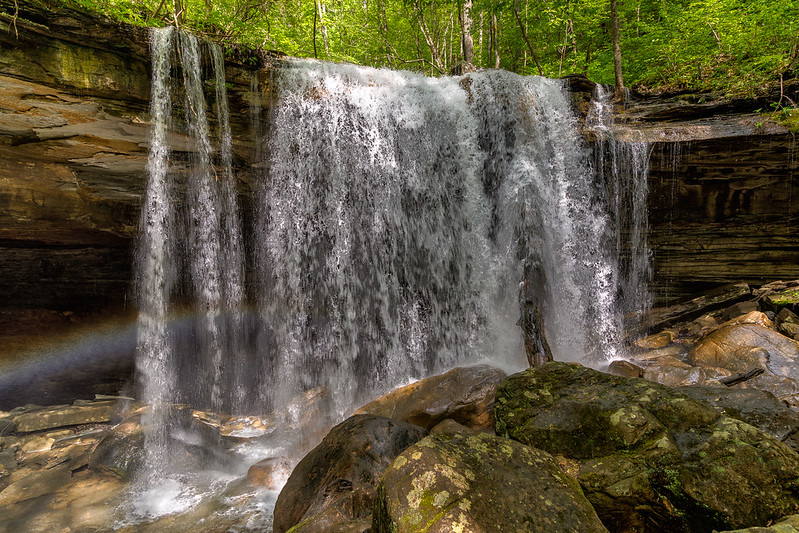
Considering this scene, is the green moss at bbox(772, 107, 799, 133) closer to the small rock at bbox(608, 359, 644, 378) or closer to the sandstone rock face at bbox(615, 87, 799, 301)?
the sandstone rock face at bbox(615, 87, 799, 301)

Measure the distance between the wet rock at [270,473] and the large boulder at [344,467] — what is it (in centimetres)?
181

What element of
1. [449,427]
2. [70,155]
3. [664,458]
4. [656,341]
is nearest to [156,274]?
[70,155]

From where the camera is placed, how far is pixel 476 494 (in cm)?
213

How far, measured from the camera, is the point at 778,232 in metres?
8.89

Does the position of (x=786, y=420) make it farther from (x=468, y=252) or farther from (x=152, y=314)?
(x=152, y=314)

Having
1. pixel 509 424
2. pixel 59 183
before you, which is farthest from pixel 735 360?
pixel 59 183

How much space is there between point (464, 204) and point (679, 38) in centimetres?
870

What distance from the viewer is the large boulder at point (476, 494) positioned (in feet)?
6.55

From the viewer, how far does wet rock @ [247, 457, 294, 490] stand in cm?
605

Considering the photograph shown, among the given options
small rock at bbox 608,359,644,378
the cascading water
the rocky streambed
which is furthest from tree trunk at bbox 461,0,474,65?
small rock at bbox 608,359,644,378

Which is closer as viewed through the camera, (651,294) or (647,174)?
(647,174)

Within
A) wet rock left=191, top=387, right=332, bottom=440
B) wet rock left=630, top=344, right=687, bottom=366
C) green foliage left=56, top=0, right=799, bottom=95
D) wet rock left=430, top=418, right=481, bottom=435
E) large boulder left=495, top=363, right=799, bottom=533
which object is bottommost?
wet rock left=191, top=387, right=332, bottom=440

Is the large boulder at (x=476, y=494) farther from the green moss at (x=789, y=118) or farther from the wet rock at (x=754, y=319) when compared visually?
the green moss at (x=789, y=118)

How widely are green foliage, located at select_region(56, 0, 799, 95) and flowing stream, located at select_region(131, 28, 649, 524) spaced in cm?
293
